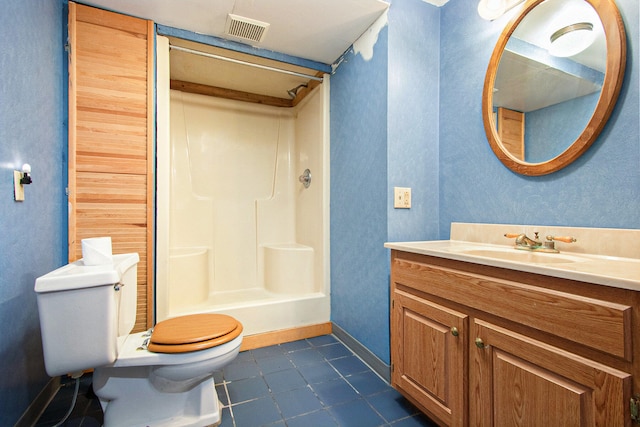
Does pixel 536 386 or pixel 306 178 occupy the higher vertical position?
pixel 306 178

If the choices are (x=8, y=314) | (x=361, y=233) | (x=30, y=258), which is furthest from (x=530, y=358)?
(x=30, y=258)

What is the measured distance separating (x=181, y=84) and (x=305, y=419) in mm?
2780

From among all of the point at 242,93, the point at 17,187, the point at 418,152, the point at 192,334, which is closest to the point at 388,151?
the point at 418,152

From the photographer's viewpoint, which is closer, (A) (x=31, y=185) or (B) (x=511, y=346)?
(B) (x=511, y=346)

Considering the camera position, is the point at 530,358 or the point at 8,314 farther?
the point at 8,314

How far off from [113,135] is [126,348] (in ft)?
3.91

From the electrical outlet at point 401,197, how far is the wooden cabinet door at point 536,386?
796 millimetres

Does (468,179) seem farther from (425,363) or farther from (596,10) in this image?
(425,363)

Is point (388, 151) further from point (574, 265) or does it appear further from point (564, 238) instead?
point (574, 265)

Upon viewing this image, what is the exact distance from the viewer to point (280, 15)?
172 cm

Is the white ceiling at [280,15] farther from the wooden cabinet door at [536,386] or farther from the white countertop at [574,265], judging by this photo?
the wooden cabinet door at [536,386]

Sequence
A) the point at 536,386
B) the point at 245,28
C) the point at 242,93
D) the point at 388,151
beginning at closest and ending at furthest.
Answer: the point at 536,386, the point at 388,151, the point at 245,28, the point at 242,93

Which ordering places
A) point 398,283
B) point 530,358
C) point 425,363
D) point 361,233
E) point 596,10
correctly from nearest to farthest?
point 530,358 < point 596,10 < point 425,363 < point 398,283 < point 361,233

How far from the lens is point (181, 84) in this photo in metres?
2.63
